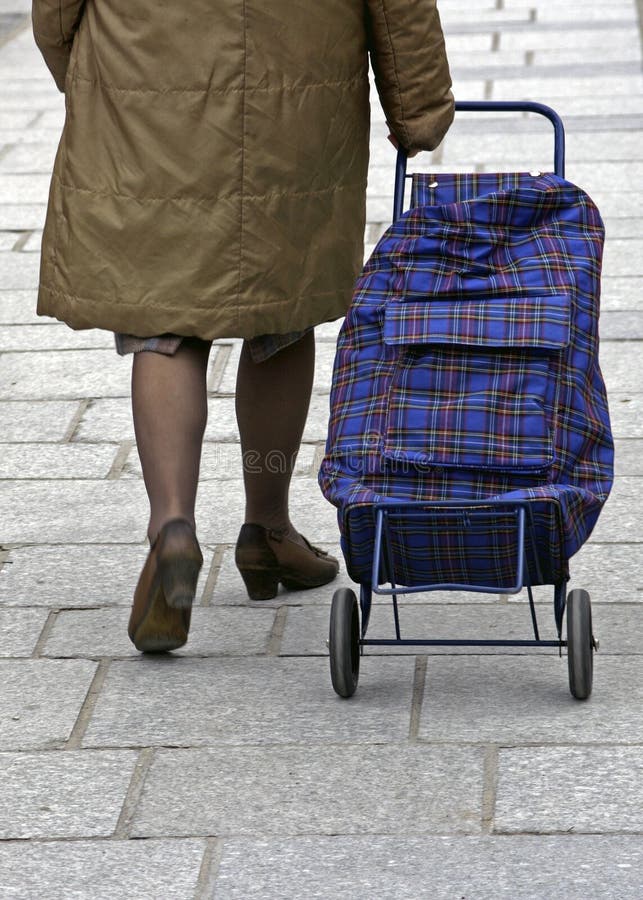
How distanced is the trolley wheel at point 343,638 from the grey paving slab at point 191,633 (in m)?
0.37

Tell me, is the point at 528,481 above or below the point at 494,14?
above

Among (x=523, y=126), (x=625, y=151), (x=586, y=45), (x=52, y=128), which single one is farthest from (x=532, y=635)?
(x=586, y=45)

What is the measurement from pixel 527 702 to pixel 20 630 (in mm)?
1190

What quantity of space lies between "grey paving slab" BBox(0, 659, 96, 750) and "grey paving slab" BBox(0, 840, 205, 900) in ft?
1.36

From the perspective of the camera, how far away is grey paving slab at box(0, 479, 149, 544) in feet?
13.8

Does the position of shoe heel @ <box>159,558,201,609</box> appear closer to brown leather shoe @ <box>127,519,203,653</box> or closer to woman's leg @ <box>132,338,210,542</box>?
brown leather shoe @ <box>127,519,203,653</box>

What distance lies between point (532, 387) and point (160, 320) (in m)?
0.78

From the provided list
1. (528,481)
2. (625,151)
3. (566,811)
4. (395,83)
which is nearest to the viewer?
(566,811)

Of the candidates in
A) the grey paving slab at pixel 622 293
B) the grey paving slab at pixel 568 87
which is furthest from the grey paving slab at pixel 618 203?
the grey paving slab at pixel 568 87

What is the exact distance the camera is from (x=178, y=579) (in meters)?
3.23

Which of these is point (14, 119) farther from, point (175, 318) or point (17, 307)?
point (175, 318)

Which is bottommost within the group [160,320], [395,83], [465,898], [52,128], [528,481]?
[52,128]

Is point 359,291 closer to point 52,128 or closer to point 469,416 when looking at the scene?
point 469,416

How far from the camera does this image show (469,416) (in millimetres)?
3156
